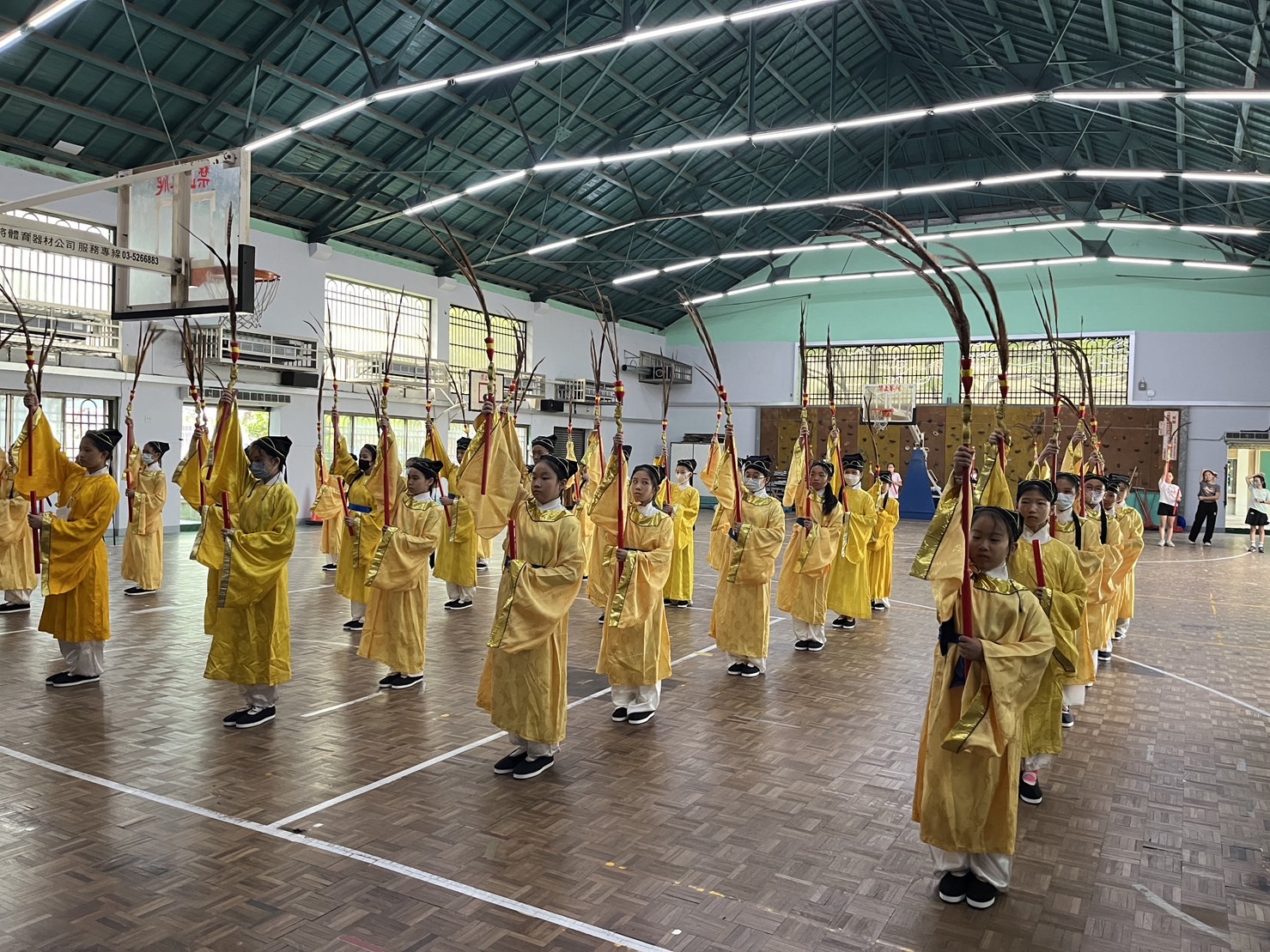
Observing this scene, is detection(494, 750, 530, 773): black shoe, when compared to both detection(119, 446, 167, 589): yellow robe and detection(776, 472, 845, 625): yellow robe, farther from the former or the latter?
detection(119, 446, 167, 589): yellow robe

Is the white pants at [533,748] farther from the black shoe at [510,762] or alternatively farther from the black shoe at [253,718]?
the black shoe at [253,718]

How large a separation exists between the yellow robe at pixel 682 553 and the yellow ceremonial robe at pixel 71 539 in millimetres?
5668

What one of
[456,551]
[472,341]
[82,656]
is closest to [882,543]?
[456,551]

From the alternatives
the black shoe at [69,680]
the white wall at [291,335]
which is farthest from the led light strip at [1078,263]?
the black shoe at [69,680]

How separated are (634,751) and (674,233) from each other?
67.6 ft

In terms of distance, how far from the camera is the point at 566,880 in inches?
147

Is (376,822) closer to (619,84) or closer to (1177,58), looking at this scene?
(1177,58)

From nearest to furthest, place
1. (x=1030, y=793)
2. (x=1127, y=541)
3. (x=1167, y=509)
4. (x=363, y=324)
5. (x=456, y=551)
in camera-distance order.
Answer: (x=1030, y=793) < (x=1127, y=541) < (x=456, y=551) < (x=1167, y=509) < (x=363, y=324)

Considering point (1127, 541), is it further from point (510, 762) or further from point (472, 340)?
point (472, 340)

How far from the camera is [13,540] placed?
28.3 ft

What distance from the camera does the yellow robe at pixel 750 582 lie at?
22.8 feet

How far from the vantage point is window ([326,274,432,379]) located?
20.0 meters

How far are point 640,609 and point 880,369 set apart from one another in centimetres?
2292

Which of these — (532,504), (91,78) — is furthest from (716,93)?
(532,504)
